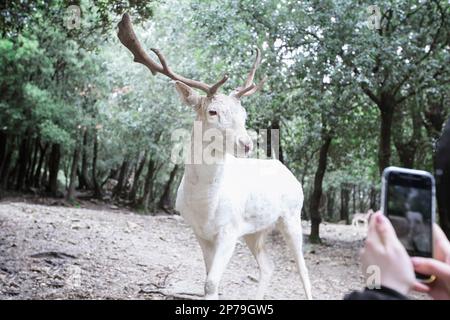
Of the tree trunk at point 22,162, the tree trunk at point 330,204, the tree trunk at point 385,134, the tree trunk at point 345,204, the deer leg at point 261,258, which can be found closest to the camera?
the deer leg at point 261,258

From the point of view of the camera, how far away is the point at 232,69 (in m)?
4.24

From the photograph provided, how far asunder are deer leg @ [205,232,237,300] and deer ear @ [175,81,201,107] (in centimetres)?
60

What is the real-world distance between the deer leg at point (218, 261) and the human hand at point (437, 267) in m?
1.51

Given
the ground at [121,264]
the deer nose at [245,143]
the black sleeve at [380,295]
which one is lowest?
the ground at [121,264]

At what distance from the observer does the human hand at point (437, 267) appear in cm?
57

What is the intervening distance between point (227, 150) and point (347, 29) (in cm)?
214

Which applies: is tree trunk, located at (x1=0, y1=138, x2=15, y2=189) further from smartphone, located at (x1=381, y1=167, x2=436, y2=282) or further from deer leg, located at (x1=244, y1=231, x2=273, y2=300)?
smartphone, located at (x1=381, y1=167, x2=436, y2=282)

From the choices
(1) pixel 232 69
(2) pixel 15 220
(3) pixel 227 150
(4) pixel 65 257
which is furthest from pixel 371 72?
(2) pixel 15 220

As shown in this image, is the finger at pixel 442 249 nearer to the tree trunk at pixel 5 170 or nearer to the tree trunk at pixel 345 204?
the tree trunk at pixel 5 170

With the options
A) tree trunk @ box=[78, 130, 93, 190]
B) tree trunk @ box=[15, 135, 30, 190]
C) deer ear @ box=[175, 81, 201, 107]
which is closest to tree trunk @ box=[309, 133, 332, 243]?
deer ear @ box=[175, 81, 201, 107]

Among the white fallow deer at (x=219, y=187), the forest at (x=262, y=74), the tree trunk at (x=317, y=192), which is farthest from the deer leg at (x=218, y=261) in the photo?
the tree trunk at (x=317, y=192)

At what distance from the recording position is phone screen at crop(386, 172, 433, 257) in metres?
0.60

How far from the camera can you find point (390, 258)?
1.77ft

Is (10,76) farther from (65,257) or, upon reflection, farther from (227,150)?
(227,150)
